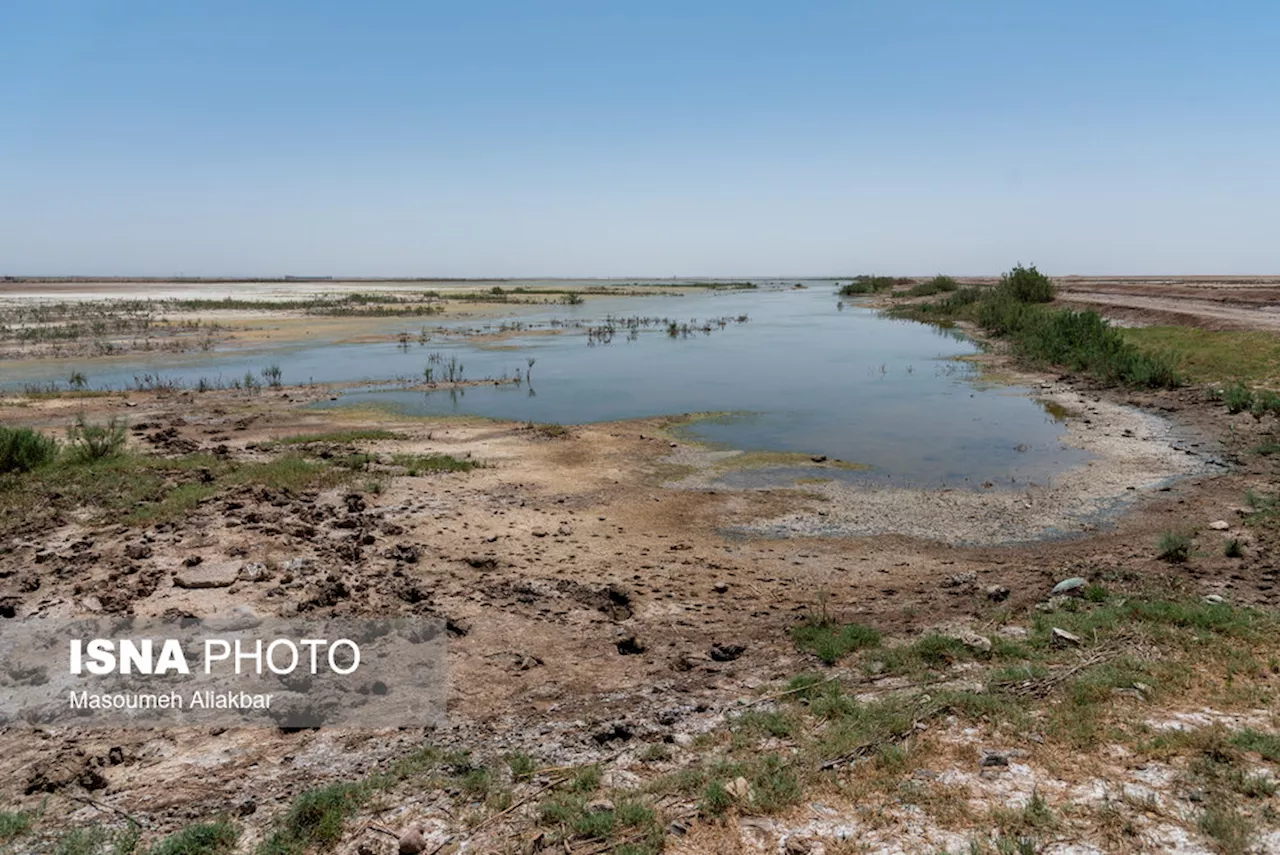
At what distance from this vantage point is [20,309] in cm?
5241

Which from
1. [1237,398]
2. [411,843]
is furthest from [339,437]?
[1237,398]

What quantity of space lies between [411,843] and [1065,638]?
5423 millimetres

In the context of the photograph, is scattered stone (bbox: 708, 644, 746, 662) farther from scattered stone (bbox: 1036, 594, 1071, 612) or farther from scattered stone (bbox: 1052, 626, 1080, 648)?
scattered stone (bbox: 1036, 594, 1071, 612)

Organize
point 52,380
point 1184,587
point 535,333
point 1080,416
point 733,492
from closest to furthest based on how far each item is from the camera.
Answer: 1. point 1184,587
2. point 733,492
3. point 1080,416
4. point 52,380
5. point 535,333

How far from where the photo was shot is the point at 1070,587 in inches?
285

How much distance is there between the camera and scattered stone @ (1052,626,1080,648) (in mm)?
5866

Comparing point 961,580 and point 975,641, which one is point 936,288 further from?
point 975,641

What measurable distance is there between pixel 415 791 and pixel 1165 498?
11.6 meters

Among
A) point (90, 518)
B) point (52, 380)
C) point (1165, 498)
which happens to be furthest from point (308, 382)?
point (1165, 498)

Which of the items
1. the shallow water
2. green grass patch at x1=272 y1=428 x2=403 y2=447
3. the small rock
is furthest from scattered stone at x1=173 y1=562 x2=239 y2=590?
the shallow water

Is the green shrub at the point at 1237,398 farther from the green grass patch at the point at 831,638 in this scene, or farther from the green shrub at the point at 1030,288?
the green shrub at the point at 1030,288

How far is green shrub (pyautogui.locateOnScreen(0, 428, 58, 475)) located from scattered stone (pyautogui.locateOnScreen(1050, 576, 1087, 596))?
14.7 metres

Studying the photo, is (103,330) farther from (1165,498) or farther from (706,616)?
(1165,498)

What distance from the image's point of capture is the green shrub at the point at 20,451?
1080cm
